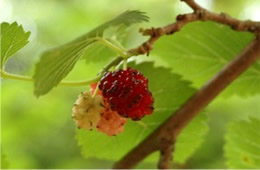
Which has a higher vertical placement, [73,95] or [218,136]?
[73,95]

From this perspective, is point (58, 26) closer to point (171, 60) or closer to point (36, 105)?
point (36, 105)

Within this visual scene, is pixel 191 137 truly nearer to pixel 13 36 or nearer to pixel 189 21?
pixel 189 21

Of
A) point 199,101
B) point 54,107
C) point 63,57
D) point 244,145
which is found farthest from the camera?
point 54,107

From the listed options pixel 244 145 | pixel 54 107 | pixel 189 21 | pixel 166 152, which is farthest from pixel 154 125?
pixel 54 107

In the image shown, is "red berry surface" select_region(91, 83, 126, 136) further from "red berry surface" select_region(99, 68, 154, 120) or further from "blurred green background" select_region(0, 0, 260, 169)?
"blurred green background" select_region(0, 0, 260, 169)

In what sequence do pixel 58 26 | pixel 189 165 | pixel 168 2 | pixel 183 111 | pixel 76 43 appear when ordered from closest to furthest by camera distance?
pixel 76 43 → pixel 183 111 → pixel 189 165 → pixel 58 26 → pixel 168 2

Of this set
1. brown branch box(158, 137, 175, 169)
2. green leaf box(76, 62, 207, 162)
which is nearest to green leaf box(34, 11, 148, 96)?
green leaf box(76, 62, 207, 162)

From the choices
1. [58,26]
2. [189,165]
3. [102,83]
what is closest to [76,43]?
[102,83]
